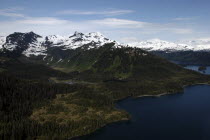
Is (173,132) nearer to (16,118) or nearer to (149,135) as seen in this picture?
(149,135)

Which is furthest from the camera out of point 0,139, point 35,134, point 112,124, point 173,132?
point 112,124

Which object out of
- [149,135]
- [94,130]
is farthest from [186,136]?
[94,130]

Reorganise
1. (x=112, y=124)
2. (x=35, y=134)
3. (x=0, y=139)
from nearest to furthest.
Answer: (x=0, y=139) → (x=35, y=134) → (x=112, y=124)

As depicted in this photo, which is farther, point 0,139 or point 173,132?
point 173,132

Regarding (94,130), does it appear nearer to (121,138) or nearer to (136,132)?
(121,138)

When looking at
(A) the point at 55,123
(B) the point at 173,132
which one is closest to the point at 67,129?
(A) the point at 55,123

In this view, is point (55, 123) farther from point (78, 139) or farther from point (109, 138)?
point (109, 138)

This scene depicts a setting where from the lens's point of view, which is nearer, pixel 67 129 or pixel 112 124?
pixel 67 129

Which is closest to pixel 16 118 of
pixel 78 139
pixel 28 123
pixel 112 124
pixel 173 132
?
pixel 28 123

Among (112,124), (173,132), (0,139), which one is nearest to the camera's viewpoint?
(0,139)
